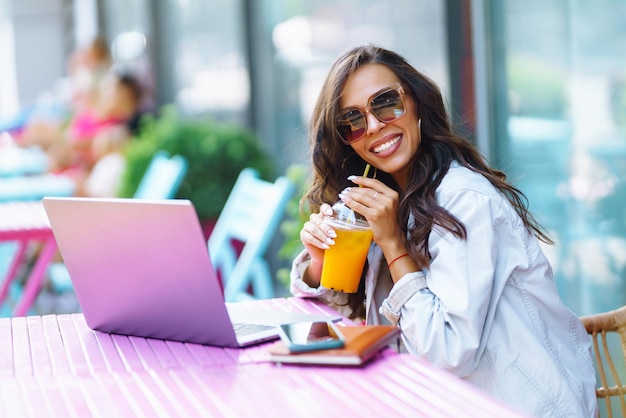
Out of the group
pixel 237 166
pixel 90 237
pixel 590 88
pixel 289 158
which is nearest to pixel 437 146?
pixel 90 237

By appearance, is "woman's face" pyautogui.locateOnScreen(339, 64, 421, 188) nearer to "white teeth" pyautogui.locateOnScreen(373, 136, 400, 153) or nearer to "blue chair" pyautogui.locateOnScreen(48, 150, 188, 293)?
"white teeth" pyautogui.locateOnScreen(373, 136, 400, 153)

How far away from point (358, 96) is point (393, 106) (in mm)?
77

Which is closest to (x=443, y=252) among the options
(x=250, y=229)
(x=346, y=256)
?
(x=346, y=256)

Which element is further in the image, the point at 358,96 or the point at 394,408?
the point at 358,96

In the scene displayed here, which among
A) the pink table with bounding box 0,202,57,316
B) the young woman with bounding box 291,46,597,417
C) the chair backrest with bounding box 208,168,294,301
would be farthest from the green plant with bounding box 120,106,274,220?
the young woman with bounding box 291,46,597,417

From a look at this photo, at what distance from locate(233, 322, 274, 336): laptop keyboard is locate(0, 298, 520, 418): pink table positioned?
8 centimetres

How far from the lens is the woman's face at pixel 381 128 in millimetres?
1948

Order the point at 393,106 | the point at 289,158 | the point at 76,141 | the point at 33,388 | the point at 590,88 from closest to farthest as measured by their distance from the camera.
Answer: the point at 33,388 → the point at 393,106 → the point at 590,88 → the point at 289,158 → the point at 76,141

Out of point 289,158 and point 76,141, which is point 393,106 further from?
point 76,141

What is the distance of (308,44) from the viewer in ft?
18.3

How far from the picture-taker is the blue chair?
4.79 metres

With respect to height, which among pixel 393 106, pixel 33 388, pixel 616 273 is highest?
pixel 393 106

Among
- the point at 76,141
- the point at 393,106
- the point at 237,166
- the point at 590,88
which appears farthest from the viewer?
the point at 76,141

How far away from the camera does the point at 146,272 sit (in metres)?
1.60
